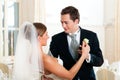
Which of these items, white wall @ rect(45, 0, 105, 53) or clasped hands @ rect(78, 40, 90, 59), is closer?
clasped hands @ rect(78, 40, 90, 59)

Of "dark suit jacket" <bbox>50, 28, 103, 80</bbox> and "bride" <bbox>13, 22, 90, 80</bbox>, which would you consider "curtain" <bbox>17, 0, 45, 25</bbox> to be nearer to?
"dark suit jacket" <bbox>50, 28, 103, 80</bbox>

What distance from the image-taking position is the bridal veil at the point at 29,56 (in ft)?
6.54

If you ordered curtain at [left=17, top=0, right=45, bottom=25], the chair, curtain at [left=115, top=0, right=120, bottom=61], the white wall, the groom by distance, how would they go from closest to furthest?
the groom → the chair → curtain at [left=17, top=0, right=45, bottom=25] → the white wall → curtain at [left=115, top=0, right=120, bottom=61]

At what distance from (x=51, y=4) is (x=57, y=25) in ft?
1.24

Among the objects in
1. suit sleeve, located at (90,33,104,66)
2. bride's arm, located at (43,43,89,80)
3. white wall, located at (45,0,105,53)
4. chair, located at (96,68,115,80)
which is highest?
white wall, located at (45,0,105,53)

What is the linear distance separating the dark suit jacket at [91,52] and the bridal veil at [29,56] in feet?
0.97

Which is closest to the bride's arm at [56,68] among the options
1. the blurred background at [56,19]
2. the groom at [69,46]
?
the groom at [69,46]

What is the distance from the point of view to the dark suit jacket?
223 cm

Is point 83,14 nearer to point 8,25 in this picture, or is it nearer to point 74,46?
point 8,25

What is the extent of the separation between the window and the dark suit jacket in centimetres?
248

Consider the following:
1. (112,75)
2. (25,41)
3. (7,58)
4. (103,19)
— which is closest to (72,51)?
(25,41)

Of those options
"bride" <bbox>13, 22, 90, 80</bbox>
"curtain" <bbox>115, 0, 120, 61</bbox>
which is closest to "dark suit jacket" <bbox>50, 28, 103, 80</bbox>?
"bride" <bbox>13, 22, 90, 80</bbox>

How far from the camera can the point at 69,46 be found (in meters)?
2.29

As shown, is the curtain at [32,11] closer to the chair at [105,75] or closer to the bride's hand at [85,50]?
the chair at [105,75]
